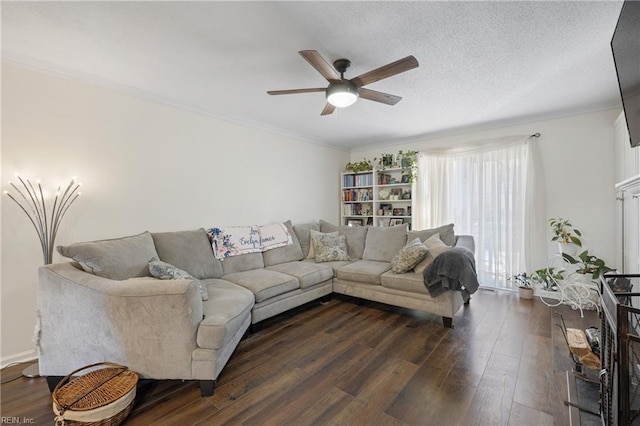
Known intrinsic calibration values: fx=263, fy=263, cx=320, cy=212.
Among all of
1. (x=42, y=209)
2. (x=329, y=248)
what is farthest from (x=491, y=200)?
(x=42, y=209)

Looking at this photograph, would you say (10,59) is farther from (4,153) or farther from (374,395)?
(374,395)

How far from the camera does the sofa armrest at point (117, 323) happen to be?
161cm

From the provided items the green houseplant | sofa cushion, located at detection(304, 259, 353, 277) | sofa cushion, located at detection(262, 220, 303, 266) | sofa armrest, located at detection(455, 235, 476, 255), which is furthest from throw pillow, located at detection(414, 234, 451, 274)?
sofa cushion, located at detection(262, 220, 303, 266)

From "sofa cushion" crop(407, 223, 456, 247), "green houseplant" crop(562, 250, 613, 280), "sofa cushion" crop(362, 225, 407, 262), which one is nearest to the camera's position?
"green houseplant" crop(562, 250, 613, 280)

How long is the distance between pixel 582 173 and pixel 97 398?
199 inches

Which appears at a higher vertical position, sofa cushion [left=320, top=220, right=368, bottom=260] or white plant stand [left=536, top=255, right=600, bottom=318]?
sofa cushion [left=320, top=220, right=368, bottom=260]

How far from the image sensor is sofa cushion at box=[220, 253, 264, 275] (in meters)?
3.01

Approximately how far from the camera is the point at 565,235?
322 centimetres

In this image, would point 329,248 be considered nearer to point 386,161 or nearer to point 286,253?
point 286,253

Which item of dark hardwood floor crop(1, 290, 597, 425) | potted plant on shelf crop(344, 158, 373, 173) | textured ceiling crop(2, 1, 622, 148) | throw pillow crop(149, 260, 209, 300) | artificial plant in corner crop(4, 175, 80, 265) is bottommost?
dark hardwood floor crop(1, 290, 597, 425)

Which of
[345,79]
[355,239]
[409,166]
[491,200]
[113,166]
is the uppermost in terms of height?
[345,79]

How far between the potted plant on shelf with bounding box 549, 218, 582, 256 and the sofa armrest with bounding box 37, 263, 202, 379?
13.4ft

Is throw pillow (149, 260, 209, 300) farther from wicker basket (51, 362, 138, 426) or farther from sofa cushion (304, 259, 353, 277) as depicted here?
sofa cushion (304, 259, 353, 277)

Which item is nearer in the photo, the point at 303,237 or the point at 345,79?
the point at 345,79
